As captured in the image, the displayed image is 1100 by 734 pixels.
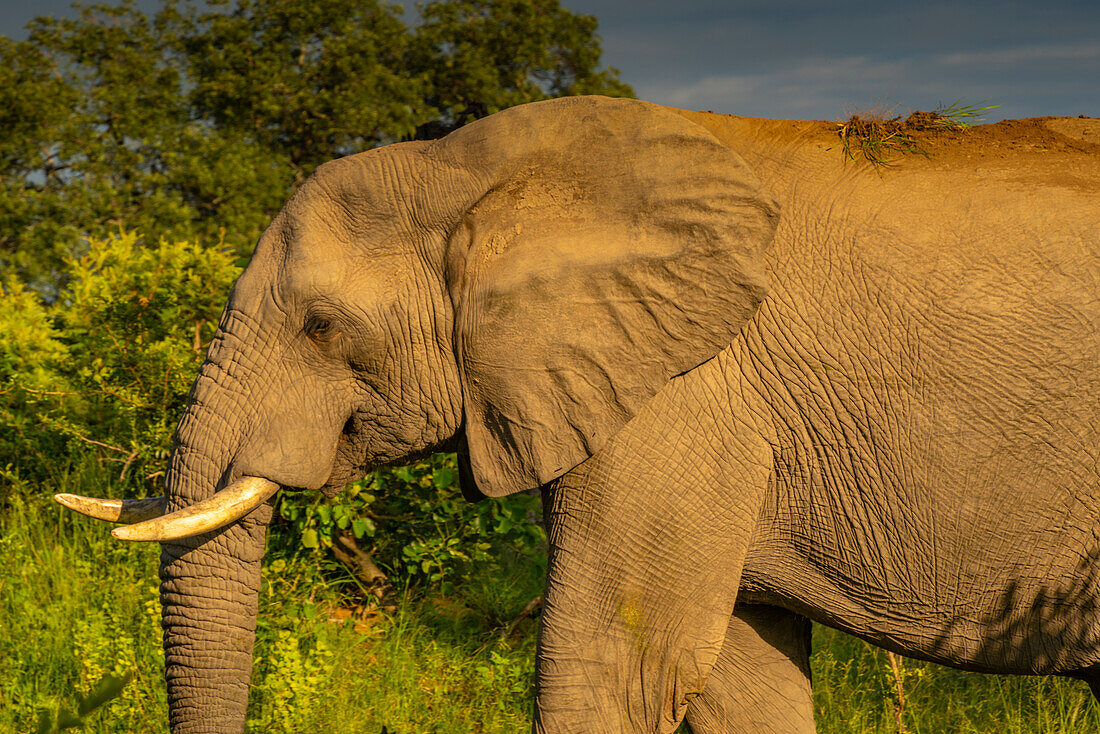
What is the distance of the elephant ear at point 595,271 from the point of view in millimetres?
2994

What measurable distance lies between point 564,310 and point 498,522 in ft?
9.93

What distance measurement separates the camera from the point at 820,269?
3049 mm

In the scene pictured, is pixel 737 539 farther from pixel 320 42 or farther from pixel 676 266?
pixel 320 42

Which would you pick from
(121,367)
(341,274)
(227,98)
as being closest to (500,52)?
(227,98)

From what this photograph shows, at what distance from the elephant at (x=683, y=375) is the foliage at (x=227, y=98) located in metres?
7.50

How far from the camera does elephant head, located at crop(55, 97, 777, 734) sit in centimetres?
300

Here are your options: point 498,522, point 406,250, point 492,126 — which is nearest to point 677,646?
point 406,250

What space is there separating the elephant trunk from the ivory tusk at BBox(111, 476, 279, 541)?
0.14m

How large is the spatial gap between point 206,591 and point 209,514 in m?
0.42

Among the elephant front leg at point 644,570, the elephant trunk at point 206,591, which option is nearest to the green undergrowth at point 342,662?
the elephant trunk at point 206,591

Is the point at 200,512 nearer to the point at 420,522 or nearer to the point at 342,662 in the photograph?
the point at 342,662

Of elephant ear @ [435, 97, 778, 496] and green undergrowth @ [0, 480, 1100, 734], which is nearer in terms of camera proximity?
elephant ear @ [435, 97, 778, 496]

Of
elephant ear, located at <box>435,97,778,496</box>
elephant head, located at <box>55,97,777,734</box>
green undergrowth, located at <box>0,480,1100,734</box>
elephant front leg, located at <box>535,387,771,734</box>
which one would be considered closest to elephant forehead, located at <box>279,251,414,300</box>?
elephant head, located at <box>55,97,777,734</box>

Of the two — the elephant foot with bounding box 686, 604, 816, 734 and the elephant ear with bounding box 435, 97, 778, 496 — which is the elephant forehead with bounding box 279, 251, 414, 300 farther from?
the elephant foot with bounding box 686, 604, 816, 734
